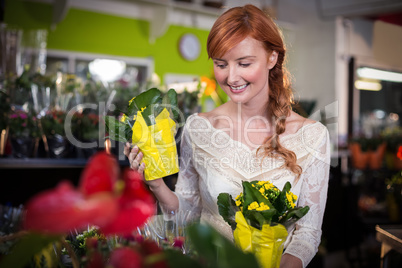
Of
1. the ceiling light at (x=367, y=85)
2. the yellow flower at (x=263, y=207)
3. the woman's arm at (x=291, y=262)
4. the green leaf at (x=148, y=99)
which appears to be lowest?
the woman's arm at (x=291, y=262)

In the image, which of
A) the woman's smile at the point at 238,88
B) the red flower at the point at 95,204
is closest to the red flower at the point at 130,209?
the red flower at the point at 95,204

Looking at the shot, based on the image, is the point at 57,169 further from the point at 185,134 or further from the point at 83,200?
the point at 83,200

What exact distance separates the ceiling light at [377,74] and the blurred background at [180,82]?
0.07 ft

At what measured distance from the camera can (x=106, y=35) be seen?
17.9ft

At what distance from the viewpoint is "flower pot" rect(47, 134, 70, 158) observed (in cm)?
238

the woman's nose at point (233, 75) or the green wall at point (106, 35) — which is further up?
the green wall at point (106, 35)

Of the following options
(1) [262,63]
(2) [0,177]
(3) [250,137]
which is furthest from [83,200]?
(2) [0,177]

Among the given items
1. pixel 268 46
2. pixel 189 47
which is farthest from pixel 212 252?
pixel 189 47

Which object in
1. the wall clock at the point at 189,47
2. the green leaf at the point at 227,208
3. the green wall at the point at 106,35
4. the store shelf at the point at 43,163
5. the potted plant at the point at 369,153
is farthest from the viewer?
the wall clock at the point at 189,47

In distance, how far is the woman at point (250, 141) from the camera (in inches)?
53.8

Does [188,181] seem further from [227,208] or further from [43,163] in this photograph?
[43,163]

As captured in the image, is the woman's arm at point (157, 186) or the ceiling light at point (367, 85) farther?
the ceiling light at point (367, 85)

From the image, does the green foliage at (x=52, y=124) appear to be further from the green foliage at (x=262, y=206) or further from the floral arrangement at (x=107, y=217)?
the floral arrangement at (x=107, y=217)

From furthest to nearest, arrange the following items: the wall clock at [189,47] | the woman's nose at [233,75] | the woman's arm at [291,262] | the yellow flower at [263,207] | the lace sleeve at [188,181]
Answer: the wall clock at [189,47], the lace sleeve at [188,181], the woman's nose at [233,75], the woman's arm at [291,262], the yellow flower at [263,207]
